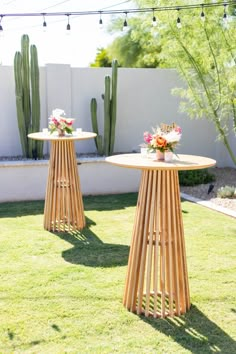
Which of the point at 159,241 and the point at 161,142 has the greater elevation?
the point at 161,142

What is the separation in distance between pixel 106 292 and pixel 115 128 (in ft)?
14.8

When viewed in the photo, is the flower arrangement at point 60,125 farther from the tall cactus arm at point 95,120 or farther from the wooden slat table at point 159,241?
the tall cactus arm at point 95,120

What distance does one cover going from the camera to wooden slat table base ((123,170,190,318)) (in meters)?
2.78

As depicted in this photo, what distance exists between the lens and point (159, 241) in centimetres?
281

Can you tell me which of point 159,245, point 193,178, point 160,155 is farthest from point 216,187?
point 159,245

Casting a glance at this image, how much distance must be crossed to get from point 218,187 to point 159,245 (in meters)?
4.29

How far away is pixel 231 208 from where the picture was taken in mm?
5695

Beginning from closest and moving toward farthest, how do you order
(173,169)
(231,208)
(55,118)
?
(173,169), (55,118), (231,208)

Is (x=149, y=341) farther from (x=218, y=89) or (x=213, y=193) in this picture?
(x=218, y=89)

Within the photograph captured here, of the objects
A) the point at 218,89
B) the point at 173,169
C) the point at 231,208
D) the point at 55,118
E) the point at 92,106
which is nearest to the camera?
the point at 173,169

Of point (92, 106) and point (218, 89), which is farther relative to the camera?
point (92, 106)

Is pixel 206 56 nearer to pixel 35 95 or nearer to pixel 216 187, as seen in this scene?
pixel 216 187

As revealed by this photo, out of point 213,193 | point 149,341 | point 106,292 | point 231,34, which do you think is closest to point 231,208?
point 213,193

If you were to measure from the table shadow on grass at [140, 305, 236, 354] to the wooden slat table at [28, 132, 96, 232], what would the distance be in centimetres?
216
